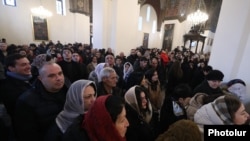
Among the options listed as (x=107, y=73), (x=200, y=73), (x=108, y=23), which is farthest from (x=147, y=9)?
(x=107, y=73)

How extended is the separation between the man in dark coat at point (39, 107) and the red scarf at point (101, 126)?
0.76 m

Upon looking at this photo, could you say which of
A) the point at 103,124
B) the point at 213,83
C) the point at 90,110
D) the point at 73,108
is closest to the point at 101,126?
the point at 103,124

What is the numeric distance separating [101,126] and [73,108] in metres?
0.52

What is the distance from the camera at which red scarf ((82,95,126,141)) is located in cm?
103

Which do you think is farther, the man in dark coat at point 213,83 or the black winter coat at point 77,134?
the man in dark coat at point 213,83

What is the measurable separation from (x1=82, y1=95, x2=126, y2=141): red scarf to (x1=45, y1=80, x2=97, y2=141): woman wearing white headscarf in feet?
1.09

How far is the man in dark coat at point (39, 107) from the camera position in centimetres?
151

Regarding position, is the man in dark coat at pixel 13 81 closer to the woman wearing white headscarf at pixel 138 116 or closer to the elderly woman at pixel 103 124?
the elderly woman at pixel 103 124

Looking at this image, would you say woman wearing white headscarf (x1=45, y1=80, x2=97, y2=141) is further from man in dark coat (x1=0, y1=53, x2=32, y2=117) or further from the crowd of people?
man in dark coat (x1=0, y1=53, x2=32, y2=117)

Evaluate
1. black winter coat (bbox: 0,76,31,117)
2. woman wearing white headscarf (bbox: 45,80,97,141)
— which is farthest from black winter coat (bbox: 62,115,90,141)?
black winter coat (bbox: 0,76,31,117)

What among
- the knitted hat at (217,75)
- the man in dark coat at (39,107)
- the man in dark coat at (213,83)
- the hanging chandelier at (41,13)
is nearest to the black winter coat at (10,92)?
the man in dark coat at (39,107)

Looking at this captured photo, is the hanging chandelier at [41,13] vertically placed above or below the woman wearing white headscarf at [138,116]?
above

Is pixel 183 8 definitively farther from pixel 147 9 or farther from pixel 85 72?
pixel 85 72

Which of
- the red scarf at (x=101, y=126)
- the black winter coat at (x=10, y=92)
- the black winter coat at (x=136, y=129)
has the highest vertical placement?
the red scarf at (x=101, y=126)
